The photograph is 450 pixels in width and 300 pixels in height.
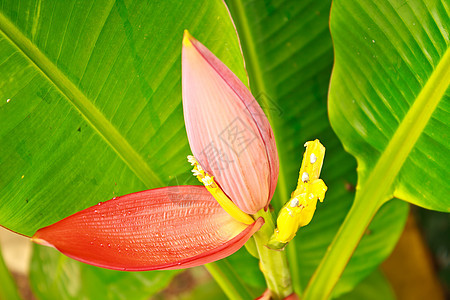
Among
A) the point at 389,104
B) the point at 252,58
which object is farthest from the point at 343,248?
the point at 252,58

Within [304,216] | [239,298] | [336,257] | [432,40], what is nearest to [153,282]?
[239,298]

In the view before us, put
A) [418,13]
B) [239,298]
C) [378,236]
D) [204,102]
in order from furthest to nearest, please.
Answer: [378,236]
[239,298]
[418,13]
[204,102]

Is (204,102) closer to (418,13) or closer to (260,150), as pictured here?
(260,150)

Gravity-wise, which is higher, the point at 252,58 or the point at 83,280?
the point at 252,58

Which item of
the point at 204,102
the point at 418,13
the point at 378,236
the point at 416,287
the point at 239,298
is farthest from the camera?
the point at 416,287

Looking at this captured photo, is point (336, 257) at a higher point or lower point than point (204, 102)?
lower

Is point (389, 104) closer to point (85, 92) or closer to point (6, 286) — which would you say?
point (85, 92)

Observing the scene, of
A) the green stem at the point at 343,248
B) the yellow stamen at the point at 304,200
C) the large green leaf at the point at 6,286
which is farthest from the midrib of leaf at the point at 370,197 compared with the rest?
the large green leaf at the point at 6,286
